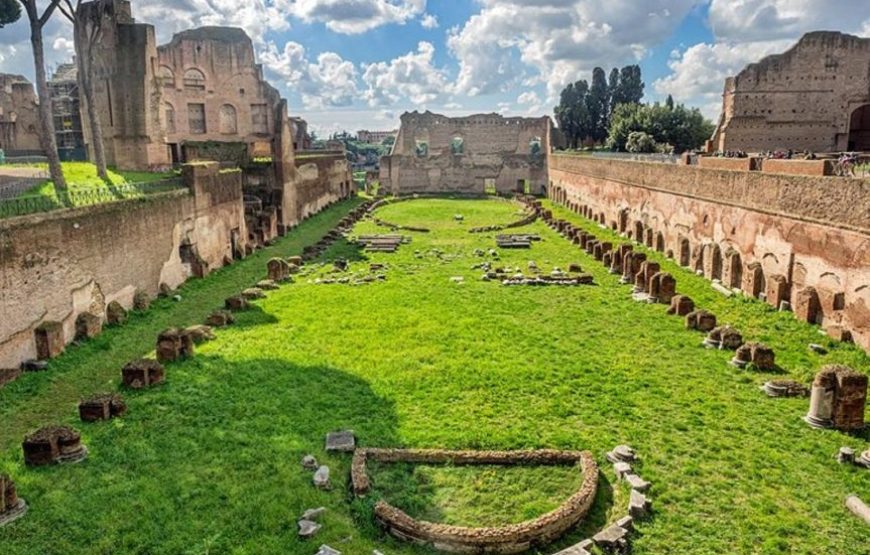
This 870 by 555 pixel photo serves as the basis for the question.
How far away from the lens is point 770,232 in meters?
15.0

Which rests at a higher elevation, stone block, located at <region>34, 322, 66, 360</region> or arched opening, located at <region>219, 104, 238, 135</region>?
arched opening, located at <region>219, 104, 238, 135</region>

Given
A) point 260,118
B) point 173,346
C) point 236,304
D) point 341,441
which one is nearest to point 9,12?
Result: point 236,304

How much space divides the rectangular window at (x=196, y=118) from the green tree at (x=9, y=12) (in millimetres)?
19882

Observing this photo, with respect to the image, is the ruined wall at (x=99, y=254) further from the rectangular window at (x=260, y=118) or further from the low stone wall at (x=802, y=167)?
the rectangular window at (x=260, y=118)

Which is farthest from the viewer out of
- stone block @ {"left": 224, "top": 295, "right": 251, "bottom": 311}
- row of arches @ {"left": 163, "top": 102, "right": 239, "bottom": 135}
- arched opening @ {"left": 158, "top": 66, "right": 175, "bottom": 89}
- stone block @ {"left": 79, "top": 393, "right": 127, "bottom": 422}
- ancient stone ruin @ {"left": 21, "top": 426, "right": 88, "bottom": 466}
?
row of arches @ {"left": 163, "top": 102, "right": 239, "bottom": 135}

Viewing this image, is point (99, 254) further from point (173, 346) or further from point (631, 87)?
point (631, 87)

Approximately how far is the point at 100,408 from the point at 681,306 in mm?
11113

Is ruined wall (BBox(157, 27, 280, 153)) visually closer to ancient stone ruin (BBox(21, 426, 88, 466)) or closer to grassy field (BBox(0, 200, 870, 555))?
grassy field (BBox(0, 200, 870, 555))

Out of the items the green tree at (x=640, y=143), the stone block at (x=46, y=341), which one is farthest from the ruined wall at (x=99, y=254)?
the green tree at (x=640, y=143)

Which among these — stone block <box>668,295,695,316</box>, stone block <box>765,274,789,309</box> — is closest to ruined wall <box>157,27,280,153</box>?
stone block <box>668,295,695,316</box>

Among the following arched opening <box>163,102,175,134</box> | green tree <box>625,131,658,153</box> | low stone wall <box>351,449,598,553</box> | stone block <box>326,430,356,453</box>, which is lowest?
low stone wall <box>351,449,598,553</box>

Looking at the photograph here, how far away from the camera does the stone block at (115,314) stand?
1380cm

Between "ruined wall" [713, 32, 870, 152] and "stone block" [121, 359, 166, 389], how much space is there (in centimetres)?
3102

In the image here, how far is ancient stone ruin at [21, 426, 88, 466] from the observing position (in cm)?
764
